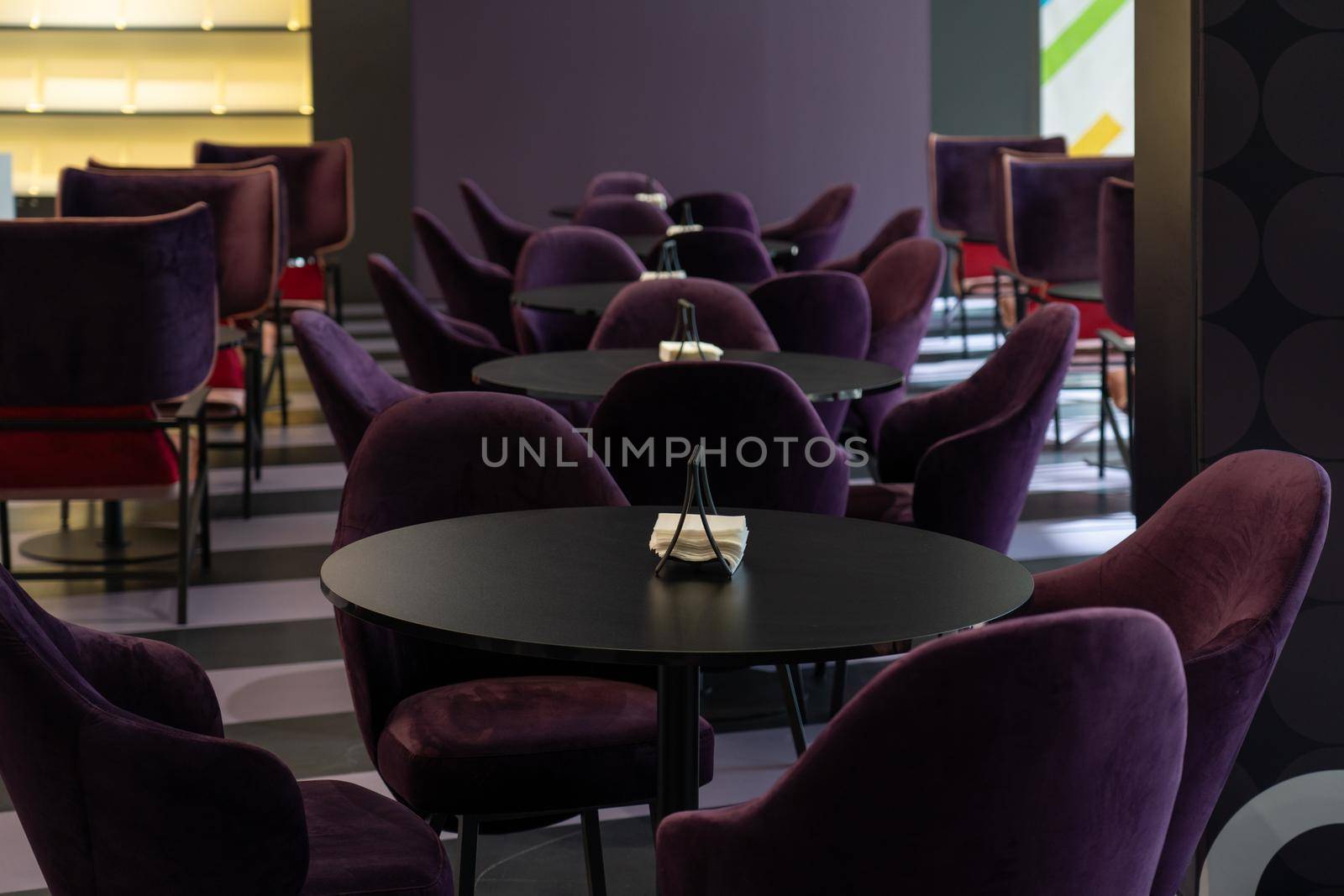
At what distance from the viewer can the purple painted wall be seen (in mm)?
11180

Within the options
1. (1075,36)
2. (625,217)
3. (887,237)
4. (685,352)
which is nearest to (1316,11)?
(685,352)

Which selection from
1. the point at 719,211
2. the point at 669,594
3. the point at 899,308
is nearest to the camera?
the point at 669,594

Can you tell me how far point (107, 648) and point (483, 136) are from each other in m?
9.81

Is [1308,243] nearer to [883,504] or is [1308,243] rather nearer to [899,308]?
[883,504]

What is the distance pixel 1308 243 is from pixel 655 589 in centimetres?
124

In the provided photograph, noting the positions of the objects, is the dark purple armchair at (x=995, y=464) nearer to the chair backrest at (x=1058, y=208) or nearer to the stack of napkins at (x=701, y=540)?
the stack of napkins at (x=701, y=540)

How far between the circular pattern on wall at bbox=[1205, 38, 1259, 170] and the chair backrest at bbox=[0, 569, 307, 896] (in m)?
1.62

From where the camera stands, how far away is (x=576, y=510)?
220 centimetres

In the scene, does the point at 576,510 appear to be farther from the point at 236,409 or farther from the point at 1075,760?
the point at 236,409

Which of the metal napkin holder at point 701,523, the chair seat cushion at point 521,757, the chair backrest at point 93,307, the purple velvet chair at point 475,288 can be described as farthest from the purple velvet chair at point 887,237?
the metal napkin holder at point 701,523

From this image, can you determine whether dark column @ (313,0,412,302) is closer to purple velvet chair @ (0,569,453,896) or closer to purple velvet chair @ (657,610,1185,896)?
purple velvet chair @ (0,569,453,896)

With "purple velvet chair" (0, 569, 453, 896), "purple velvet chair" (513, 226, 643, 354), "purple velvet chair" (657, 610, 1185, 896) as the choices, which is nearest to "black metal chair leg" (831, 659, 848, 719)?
"purple velvet chair" (0, 569, 453, 896)

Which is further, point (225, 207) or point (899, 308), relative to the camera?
point (225, 207)

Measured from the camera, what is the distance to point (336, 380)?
11.2ft
